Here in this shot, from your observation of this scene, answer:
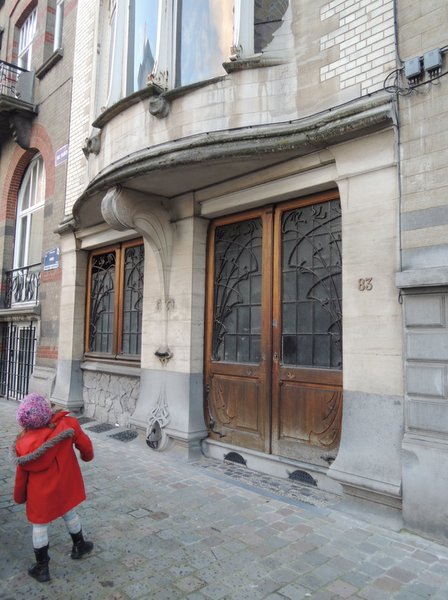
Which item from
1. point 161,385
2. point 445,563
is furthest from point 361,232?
point 161,385

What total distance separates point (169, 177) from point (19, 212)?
8.21 m

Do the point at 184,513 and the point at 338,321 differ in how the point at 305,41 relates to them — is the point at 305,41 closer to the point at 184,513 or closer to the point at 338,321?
the point at 338,321

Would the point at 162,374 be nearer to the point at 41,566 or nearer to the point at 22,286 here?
the point at 41,566

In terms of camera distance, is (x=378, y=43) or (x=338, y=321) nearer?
(x=378, y=43)

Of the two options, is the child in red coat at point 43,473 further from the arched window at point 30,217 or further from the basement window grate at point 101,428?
the arched window at point 30,217

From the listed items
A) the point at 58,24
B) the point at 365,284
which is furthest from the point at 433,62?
the point at 58,24

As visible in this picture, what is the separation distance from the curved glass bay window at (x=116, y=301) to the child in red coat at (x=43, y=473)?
4309 millimetres

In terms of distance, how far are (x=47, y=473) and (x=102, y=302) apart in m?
5.68

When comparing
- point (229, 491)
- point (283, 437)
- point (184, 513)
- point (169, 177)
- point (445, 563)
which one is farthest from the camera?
point (169, 177)

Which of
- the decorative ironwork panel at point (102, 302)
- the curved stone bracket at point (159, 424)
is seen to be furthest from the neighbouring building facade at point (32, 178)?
the curved stone bracket at point (159, 424)

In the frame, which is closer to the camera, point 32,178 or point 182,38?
point 182,38

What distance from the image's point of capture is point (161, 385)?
643cm

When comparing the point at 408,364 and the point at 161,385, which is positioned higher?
the point at 408,364

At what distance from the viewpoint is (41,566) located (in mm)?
3078
